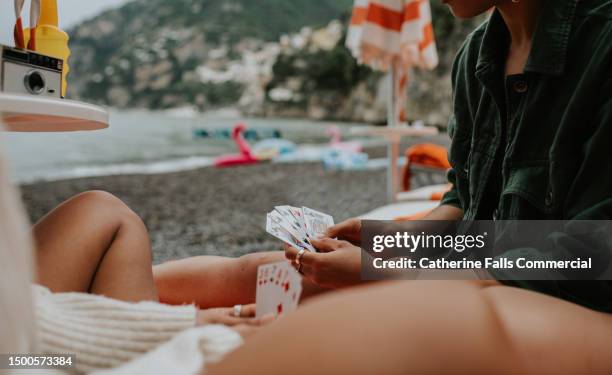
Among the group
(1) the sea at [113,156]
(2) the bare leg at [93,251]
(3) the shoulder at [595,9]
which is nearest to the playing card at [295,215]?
(2) the bare leg at [93,251]

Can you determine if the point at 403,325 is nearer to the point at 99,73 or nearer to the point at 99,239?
the point at 99,239

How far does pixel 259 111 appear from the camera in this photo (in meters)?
27.1

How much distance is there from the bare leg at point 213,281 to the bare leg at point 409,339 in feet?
1.70

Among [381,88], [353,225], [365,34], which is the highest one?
[381,88]

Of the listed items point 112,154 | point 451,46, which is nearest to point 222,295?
point 112,154

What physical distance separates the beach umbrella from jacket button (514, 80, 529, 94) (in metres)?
2.63

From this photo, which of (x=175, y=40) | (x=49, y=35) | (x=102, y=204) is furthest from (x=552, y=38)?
(x=175, y=40)

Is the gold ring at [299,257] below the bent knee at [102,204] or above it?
below

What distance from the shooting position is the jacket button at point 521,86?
2.84 feet

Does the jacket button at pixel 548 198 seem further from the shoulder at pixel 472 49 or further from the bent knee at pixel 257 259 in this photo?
the bent knee at pixel 257 259

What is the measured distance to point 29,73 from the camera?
82 cm

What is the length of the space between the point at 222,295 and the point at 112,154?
1116 centimetres

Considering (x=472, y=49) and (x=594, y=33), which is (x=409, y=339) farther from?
(x=472, y=49)

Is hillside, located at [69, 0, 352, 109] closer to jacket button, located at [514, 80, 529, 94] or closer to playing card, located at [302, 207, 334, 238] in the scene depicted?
playing card, located at [302, 207, 334, 238]
